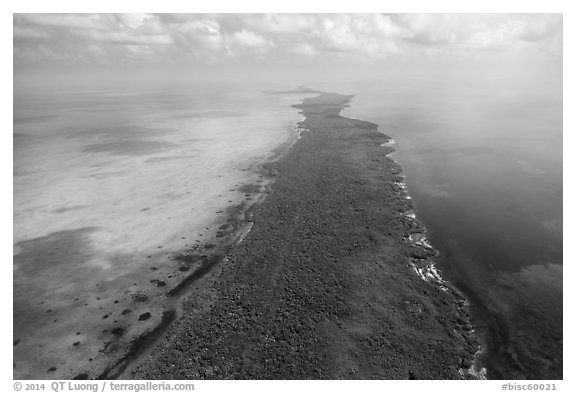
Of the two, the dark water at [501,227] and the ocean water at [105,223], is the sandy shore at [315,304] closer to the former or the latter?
the dark water at [501,227]

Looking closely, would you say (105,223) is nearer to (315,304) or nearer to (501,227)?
(315,304)

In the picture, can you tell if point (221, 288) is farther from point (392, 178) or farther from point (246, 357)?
point (392, 178)

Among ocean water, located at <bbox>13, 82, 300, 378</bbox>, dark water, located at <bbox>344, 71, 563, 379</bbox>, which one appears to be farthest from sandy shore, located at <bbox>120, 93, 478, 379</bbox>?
ocean water, located at <bbox>13, 82, 300, 378</bbox>

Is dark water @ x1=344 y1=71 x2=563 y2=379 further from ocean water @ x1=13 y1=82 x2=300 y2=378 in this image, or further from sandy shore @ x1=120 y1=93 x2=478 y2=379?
ocean water @ x1=13 y1=82 x2=300 y2=378

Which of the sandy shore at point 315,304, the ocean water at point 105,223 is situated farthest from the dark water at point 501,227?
the ocean water at point 105,223

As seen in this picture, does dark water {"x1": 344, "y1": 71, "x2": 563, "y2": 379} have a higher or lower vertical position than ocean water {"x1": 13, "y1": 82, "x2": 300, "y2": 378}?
higher
